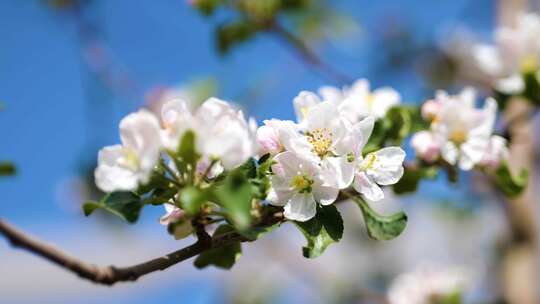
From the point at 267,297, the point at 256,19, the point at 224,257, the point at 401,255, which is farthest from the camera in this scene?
the point at 401,255

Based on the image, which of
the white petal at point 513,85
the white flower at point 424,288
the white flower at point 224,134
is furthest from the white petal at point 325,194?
the white flower at point 424,288

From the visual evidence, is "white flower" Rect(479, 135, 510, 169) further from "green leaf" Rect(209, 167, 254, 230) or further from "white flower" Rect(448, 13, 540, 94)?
"green leaf" Rect(209, 167, 254, 230)

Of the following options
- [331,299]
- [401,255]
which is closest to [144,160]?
[331,299]

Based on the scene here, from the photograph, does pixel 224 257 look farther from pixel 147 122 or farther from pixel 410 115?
pixel 410 115

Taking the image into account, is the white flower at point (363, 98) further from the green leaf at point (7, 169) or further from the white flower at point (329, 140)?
the green leaf at point (7, 169)

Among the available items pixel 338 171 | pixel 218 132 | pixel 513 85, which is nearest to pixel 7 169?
pixel 218 132

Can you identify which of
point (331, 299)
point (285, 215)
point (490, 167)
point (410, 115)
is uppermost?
point (285, 215)
